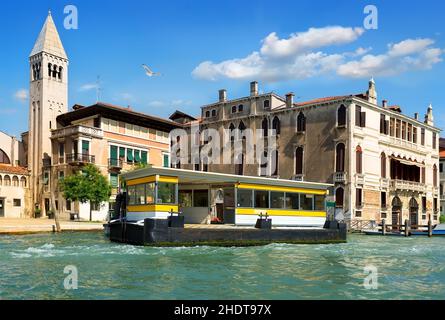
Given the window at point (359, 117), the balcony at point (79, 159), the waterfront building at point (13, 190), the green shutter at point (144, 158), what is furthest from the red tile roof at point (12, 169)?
the window at point (359, 117)

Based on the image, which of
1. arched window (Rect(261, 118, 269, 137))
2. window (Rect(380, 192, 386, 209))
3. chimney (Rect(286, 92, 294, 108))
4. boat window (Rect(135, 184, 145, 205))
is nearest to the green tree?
arched window (Rect(261, 118, 269, 137))

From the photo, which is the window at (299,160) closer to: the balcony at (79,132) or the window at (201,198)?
the balcony at (79,132)

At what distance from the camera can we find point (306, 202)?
2620 centimetres

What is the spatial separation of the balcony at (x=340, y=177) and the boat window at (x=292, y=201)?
15647 millimetres

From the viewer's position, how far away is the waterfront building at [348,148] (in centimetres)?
4078

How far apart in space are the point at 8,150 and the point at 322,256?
126 ft

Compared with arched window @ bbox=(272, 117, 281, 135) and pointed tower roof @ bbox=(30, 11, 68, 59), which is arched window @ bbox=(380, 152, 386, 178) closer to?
arched window @ bbox=(272, 117, 281, 135)

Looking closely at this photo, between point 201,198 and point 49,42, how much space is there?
30351 millimetres

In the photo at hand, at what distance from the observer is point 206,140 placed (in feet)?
164

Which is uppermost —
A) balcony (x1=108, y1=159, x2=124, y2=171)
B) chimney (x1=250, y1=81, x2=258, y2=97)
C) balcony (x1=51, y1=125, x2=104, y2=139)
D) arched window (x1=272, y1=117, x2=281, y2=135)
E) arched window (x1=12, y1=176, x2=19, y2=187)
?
chimney (x1=250, y1=81, x2=258, y2=97)

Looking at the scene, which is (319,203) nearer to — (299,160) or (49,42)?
(299,160)

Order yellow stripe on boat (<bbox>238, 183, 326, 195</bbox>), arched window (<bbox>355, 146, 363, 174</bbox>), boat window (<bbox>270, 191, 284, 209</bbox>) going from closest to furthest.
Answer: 1. yellow stripe on boat (<bbox>238, 183, 326, 195</bbox>)
2. boat window (<bbox>270, 191, 284, 209</bbox>)
3. arched window (<bbox>355, 146, 363, 174</bbox>)

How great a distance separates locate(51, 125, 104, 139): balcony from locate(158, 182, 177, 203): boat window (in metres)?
24.2

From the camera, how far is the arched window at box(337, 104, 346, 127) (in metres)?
40.7
